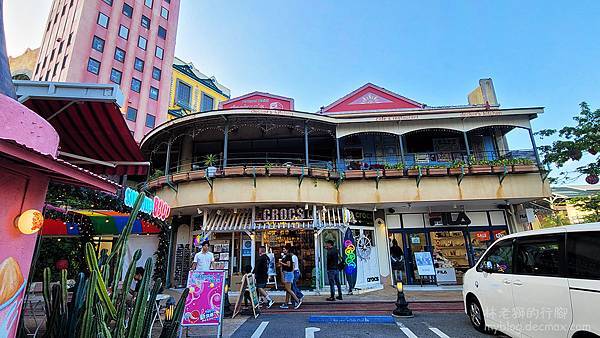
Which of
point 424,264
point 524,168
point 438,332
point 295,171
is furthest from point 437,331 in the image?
point 524,168

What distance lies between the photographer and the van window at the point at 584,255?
3.53 metres

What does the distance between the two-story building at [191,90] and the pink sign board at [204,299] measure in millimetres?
25861

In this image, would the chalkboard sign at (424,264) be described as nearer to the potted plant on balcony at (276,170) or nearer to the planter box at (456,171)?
the planter box at (456,171)

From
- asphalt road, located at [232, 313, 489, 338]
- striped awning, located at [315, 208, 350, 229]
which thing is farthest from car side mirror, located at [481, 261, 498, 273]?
striped awning, located at [315, 208, 350, 229]

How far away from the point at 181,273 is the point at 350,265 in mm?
7959

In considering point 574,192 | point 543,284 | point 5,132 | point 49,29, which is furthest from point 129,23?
point 574,192

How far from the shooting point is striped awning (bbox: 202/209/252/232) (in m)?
12.2

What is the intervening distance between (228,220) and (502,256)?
9.95 meters

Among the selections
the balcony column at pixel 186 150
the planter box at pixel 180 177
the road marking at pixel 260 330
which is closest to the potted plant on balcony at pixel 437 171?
the road marking at pixel 260 330

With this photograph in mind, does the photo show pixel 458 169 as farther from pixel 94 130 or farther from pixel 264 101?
pixel 94 130

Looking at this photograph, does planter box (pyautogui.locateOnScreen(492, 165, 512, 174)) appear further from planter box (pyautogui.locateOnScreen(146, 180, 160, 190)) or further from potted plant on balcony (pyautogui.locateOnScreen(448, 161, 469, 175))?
planter box (pyautogui.locateOnScreen(146, 180, 160, 190))

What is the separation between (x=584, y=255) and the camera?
3705 mm

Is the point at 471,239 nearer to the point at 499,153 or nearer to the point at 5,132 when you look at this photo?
the point at 499,153

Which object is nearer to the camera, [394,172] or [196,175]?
[196,175]
